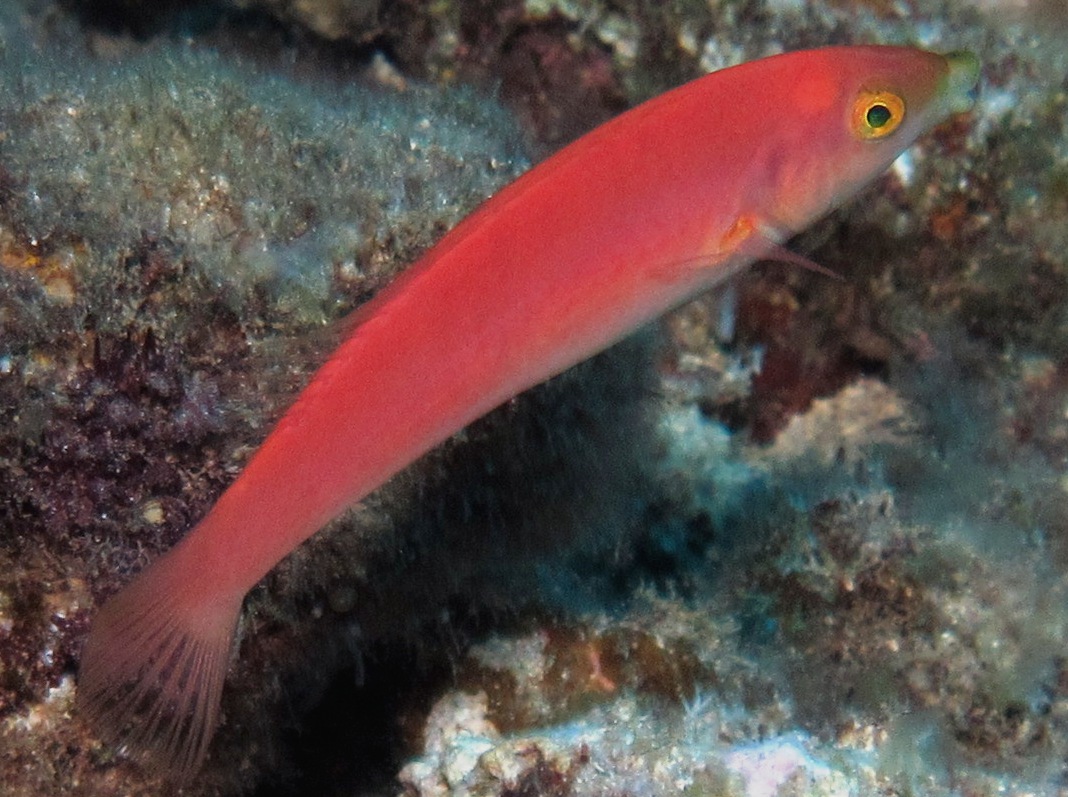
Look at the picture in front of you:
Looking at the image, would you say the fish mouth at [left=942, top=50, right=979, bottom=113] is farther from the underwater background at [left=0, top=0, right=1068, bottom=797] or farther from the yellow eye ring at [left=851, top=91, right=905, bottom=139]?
the underwater background at [left=0, top=0, right=1068, bottom=797]

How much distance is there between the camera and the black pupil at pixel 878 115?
2441 millimetres

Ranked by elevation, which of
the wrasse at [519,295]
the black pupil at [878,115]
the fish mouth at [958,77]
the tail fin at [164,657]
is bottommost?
the tail fin at [164,657]

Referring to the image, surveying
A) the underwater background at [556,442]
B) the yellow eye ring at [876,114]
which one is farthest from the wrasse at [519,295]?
the underwater background at [556,442]

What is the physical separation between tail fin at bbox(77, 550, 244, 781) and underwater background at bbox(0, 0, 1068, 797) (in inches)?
16.2

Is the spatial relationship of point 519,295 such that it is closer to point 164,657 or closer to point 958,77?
point 164,657

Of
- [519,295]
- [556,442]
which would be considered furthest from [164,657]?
[556,442]

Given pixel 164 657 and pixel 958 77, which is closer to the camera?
pixel 164 657

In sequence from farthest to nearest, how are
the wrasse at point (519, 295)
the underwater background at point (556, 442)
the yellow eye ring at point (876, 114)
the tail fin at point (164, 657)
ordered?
the underwater background at point (556, 442), the yellow eye ring at point (876, 114), the tail fin at point (164, 657), the wrasse at point (519, 295)

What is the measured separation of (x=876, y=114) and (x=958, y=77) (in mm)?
289

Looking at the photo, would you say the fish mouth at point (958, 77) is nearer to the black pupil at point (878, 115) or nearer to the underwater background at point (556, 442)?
the black pupil at point (878, 115)

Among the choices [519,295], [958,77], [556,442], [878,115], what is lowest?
[519,295]

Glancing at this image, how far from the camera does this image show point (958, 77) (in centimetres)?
249

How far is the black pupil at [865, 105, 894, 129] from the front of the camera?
8.01 ft

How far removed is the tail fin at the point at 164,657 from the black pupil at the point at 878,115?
2212mm
